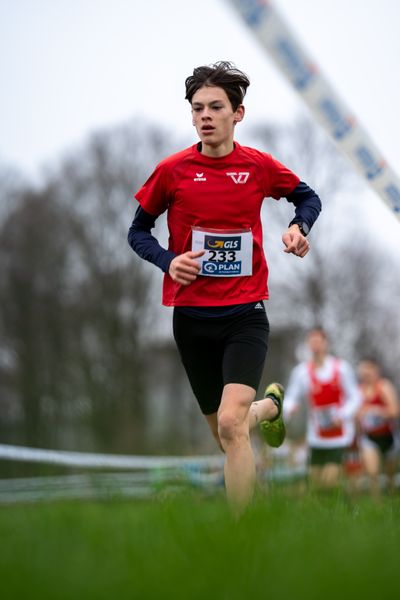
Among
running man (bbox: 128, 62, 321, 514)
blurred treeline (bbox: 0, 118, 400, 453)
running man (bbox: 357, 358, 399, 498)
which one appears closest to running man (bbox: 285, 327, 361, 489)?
running man (bbox: 357, 358, 399, 498)

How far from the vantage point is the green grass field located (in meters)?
2.68

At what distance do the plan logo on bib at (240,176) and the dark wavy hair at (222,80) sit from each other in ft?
1.19

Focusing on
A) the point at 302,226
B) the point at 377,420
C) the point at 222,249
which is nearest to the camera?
the point at 222,249

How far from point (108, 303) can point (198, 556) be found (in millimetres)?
38107

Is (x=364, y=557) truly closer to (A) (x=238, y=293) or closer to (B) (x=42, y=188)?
(A) (x=238, y=293)

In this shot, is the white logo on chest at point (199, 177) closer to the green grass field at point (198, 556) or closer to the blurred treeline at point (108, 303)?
the green grass field at point (198, 556)

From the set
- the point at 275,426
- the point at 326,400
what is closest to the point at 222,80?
the point at 275,426

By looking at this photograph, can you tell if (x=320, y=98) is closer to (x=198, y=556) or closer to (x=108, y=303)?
(x=198, y=556)

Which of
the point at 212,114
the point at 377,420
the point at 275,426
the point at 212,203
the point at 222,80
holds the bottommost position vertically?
the point at 377,420

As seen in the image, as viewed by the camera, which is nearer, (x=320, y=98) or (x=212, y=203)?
(x=320, y=98)

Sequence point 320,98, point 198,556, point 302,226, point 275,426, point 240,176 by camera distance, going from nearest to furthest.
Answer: point 198,556, point 320,98, point 240,176, point 302,226, point 275,426

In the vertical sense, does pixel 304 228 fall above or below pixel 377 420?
above

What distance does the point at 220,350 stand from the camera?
5.67 meters

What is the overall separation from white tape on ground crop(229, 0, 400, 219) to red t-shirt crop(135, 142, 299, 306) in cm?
128
